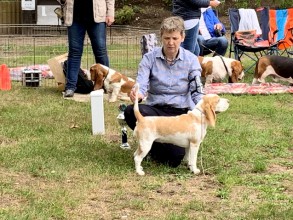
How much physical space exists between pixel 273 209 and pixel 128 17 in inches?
552

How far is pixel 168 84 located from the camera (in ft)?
14.2

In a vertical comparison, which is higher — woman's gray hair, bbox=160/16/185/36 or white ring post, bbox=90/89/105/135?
woman's gray hair, bbox=160/16/185/36

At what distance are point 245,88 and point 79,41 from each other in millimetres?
2455

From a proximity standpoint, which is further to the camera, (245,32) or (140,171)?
(245,32)

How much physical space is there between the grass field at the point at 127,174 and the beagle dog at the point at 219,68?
2.24 metres

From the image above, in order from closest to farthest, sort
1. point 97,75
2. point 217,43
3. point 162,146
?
point 162,146
point 97,75
point 217,43

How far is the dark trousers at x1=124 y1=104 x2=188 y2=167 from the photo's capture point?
167 inches

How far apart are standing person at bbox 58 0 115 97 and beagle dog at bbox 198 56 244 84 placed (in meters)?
1.91

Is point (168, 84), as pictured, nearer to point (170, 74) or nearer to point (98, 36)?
point (170, 74)

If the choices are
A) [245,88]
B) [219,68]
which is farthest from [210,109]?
[219,68]

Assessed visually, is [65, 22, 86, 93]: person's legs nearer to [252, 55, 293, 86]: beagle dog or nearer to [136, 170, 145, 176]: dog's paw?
[252, 55, 293, 86]: beagle dog

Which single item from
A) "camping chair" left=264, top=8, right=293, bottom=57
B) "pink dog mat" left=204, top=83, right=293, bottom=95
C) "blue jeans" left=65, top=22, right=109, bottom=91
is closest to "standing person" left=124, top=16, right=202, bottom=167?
"blue jeans" left=65, top=22, right=109, bottom=91

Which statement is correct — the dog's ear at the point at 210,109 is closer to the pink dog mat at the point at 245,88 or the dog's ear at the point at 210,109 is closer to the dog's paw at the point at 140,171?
the dog's paw at the point at 140,171

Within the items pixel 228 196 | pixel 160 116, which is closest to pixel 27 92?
pixel 160 116
